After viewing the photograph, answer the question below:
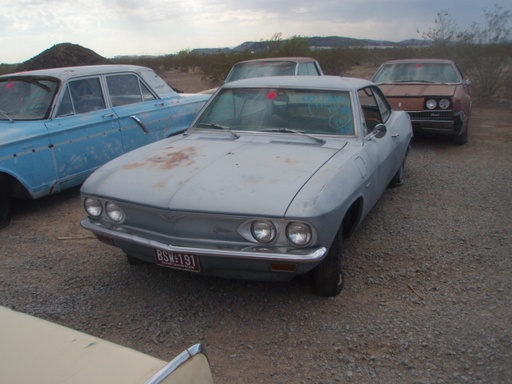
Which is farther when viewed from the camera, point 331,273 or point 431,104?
point 431,104

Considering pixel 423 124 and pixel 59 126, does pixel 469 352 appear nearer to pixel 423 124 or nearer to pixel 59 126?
pixel 59 126

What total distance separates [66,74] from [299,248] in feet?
13.3

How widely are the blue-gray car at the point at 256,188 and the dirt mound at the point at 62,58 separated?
529 inches

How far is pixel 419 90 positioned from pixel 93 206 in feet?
20.8

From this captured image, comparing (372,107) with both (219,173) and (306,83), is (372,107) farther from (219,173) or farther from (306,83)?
(219,173)

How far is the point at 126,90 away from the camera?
21.1 feet

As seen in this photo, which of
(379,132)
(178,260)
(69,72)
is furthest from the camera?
(69,72)

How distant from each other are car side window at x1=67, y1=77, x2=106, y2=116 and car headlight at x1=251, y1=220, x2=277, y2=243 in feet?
11.5

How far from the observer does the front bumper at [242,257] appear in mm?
2863

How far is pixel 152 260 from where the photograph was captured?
10.6ft

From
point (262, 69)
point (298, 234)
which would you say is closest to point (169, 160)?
point (298, 234)

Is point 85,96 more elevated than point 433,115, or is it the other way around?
point 85,96

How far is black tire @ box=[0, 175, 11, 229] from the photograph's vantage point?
500 cm

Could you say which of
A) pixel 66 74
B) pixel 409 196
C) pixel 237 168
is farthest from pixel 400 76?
pixel 237 168
